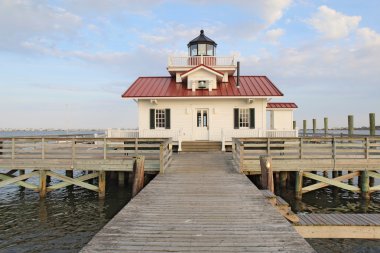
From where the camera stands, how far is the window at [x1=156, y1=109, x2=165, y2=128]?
19.6m

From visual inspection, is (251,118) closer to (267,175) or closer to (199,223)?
(267,175)

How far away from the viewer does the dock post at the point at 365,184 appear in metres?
13.1

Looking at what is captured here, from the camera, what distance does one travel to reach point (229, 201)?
7.48 meters

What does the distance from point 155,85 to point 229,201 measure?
14.9 metres

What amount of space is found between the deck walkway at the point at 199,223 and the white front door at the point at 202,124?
32.5ft

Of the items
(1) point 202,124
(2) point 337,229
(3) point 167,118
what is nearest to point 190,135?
(1) point 202,124

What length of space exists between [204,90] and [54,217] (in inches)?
476

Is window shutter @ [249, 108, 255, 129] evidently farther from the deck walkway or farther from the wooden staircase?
the deck walkway

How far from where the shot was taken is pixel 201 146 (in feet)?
59.5

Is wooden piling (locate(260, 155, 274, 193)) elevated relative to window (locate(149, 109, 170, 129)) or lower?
lower

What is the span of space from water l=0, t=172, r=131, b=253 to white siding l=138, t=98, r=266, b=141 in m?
5.40

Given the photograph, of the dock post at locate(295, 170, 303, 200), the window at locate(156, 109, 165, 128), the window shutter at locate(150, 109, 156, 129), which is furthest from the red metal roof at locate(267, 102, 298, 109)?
the dock post at locate(295, 170, 303, 200)

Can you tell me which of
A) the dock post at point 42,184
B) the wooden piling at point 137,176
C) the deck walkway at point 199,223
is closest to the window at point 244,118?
the wooden piling at point 137,176

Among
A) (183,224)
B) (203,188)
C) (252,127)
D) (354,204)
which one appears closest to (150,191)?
(203,188)
